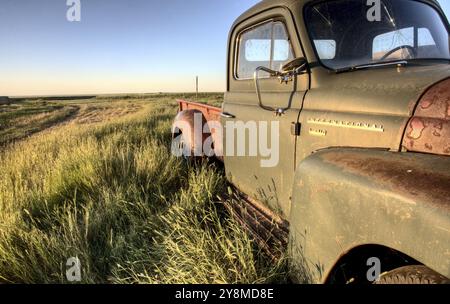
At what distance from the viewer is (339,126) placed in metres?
2.06

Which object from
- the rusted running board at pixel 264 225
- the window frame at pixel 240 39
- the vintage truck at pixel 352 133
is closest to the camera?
the vintage truck at pixel 352 133

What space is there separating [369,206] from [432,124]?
1.59 feet

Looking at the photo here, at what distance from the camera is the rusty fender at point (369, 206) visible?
128 cm

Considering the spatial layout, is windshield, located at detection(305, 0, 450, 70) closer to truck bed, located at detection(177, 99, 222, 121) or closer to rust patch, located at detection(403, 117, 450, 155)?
rust patch, located at detection(403, 117, 450, 155)

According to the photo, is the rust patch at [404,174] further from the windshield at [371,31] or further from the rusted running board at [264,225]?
the windshield at [371,31]

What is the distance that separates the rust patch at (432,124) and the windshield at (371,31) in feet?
2.97

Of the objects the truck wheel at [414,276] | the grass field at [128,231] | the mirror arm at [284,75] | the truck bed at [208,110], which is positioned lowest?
the grass field at [128,231]

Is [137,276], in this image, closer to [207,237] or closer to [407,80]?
[207,237]

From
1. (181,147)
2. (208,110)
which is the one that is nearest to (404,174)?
(208,110)

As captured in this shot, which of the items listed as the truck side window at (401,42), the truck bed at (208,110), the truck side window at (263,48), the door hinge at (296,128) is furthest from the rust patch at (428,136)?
the truck bed at (208,110)

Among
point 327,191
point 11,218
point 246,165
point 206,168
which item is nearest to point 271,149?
point 246,165

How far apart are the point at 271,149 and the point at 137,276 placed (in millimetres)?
1369

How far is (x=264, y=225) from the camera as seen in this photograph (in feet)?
9.16

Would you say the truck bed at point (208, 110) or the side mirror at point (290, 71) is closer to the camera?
the side mirror at point (290, 71)
